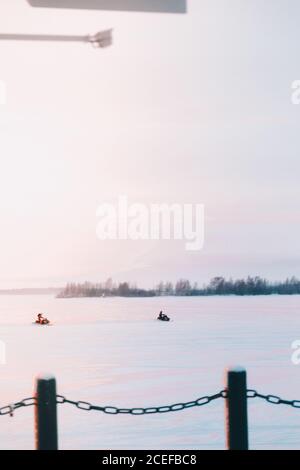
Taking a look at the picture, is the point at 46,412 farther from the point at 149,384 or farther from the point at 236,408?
the point at 149,384

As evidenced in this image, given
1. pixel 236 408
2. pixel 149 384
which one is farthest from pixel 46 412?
pixel 149 384

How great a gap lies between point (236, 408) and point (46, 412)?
87cm

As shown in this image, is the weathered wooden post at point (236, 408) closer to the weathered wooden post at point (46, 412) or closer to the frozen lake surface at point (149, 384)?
the weathered wooden post at point (46, 412)

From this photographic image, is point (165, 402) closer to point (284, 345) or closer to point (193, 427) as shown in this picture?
point (193, 427)

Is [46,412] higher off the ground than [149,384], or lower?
lower

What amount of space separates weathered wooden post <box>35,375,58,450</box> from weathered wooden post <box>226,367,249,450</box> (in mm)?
804

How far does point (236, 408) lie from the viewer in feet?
9.59

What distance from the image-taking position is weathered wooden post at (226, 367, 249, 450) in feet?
9.53

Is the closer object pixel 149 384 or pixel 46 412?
pixel 46 412

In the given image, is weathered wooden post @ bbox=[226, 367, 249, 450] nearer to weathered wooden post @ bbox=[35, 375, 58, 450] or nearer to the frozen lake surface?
weathered wooden post @ bbox=[35, 375, 58, 450]
